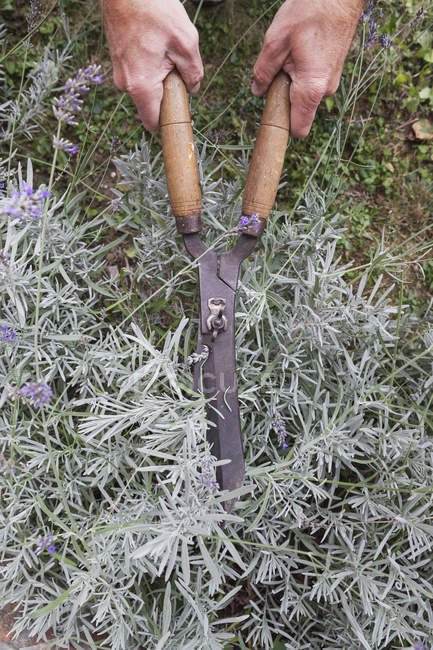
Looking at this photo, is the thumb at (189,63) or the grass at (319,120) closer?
the thumb at (189,63)

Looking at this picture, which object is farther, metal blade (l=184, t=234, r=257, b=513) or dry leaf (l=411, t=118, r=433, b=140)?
dry leaf (l=411, t=118, r=433, b=140)

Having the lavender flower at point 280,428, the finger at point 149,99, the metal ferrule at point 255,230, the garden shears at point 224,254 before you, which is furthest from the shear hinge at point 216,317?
the finger at point 149,99

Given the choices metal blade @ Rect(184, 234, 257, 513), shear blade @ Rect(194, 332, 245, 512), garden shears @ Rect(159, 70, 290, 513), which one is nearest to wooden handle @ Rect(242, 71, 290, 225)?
garden shears @ Rect(159, 70, 290, 513)

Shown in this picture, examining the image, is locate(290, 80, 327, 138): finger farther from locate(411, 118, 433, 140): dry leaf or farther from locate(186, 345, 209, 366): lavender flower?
locate(411, 118, 433, 140): dry leaf

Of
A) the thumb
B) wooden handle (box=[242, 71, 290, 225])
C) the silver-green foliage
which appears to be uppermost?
the thumb

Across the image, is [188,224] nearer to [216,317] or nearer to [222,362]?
[216,317]

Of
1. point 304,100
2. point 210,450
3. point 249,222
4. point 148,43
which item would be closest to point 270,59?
point 304,100

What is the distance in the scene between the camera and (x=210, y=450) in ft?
4.14

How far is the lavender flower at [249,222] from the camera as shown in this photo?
1.20m

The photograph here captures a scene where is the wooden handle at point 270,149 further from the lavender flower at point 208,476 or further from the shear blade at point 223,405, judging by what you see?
the lavender flower at point 208,476

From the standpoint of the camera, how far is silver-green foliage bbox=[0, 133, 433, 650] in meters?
1.25

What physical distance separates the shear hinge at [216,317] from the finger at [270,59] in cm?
61

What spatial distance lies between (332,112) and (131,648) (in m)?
1.85

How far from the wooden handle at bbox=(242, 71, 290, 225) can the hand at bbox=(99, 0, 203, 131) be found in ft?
0.74
